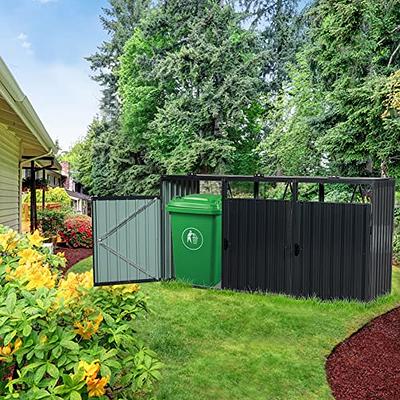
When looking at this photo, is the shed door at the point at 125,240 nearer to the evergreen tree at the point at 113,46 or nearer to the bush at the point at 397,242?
the bush at the point at 397,242

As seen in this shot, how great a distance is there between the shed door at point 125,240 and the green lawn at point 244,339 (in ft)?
1.65

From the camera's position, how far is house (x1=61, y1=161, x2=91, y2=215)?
108 feet

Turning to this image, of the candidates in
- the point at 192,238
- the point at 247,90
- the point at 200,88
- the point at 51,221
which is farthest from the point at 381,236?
the point at 200,88

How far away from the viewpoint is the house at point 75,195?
32956 mm

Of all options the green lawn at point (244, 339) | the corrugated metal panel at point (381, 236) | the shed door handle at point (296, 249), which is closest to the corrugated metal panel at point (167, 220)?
the green lawn at point (244, 339)

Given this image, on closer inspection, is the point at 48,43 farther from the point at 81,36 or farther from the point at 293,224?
the point at 293,224

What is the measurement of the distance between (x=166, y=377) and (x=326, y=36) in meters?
10.8

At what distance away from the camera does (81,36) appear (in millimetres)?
28062

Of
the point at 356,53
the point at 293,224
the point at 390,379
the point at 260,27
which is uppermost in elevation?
the point at 260,27

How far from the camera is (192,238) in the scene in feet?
23.1

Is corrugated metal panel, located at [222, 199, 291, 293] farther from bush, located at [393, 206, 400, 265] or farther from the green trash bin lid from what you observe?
bush, located at [393, 206, 400, 265]

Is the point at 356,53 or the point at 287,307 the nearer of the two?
the point at 287,307

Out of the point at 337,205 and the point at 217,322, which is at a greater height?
the point at 337,205

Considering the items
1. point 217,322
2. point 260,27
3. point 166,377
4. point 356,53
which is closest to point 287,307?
point 217,322
